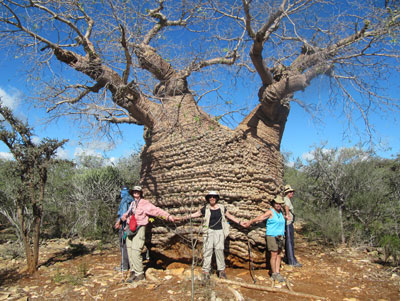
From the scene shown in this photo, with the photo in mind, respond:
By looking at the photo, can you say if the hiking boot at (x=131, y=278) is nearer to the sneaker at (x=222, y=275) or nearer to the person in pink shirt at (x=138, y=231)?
the person in pink shirt at (x=138, y=231)

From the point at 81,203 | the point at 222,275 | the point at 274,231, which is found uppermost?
the point at 81,203

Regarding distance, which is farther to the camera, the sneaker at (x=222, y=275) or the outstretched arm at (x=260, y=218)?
the outstretched arm at (x=260, y=218)

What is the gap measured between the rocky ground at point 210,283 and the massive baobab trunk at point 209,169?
1.54 feet

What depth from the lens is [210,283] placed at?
3441mm

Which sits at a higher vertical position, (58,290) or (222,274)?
(222,274)

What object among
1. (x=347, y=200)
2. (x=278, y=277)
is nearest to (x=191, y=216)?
(x=278, y=277)

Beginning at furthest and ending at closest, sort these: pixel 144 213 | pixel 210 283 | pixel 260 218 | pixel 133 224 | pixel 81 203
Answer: pixel 81 203
pixel 144 213
pixel 133 224
pixel 260 218
pixel 210 283

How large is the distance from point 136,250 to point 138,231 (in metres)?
0.26

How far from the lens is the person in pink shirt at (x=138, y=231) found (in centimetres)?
392

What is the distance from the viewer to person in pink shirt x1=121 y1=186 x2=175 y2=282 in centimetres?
392

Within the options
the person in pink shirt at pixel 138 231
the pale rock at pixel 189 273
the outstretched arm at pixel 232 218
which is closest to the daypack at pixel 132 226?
the person in pink shirt at pixel 138 231

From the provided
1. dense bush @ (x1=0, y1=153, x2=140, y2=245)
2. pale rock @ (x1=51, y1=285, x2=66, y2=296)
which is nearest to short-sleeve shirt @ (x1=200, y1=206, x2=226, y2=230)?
pale rock @ (x1=51, y1=285, x2=66, y2=296)

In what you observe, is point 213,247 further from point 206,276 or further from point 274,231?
point 274,231

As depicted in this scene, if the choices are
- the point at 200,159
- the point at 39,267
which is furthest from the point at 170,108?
the point at 39,267
